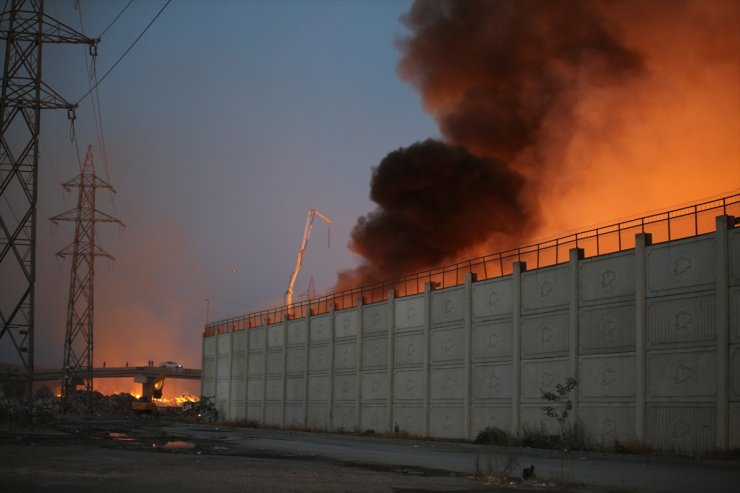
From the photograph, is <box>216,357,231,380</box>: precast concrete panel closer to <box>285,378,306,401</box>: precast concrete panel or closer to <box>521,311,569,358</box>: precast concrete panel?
<box>285,378,306,401</box>: precast concrete panel

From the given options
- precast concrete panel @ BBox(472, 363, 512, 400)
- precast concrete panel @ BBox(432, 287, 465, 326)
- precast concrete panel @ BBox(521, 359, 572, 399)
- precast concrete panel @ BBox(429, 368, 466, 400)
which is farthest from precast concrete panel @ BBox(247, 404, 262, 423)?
precast concrete panel @ BBox(521, 359, 572, 399)

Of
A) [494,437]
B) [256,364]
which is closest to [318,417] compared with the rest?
[256,364]

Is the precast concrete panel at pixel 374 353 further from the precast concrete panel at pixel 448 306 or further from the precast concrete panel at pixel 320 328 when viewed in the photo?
the precast concrete panel at pixel 448 306

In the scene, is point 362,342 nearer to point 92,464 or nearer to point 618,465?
point 618,465

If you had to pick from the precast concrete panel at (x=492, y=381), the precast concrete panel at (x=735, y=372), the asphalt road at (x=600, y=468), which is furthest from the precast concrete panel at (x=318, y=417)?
the precast concrete panel at (x=735, y=372)

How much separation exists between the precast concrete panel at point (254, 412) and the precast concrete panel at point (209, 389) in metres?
8.39

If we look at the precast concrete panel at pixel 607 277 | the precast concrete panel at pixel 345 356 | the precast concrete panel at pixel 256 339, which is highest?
the precast concrete panel at pixel 607 277

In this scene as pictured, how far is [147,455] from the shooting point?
2319 cm

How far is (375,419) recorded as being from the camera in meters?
47.8

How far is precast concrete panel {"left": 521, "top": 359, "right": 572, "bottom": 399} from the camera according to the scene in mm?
34312

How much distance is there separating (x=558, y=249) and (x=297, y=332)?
83.9ft

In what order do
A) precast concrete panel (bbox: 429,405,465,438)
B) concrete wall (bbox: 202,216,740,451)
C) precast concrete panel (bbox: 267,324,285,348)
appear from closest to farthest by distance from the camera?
concrete wall (bbox: 202,216,740,451) → precast concrete panel (bbox: 429,405,465,438) → precast concrete panel (bbox: 267,324,285,348)

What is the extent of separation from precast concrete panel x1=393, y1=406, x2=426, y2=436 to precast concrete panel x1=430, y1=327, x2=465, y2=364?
9.22 ft

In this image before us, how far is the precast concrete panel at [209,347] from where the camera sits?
75125 mm
